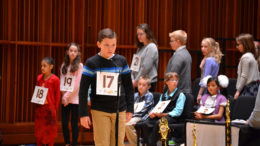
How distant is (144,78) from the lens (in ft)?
17.5

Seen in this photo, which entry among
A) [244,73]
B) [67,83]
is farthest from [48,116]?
[244,73]

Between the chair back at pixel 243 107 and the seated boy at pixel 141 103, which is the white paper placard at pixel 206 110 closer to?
the chair back at pixel 243 107

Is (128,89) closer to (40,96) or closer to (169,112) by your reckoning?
(169,112)

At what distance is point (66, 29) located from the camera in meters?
6.93

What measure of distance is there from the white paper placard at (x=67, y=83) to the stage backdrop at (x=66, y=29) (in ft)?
3.14

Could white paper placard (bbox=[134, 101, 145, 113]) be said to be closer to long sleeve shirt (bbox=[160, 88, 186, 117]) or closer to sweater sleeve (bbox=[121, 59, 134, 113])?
long sleeve shirt (bbox=[160, 88, 186, 117])

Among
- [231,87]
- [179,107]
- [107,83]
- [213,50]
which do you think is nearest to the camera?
[107,83]

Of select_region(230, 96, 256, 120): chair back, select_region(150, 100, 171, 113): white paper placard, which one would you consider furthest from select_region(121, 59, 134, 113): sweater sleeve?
select_region(230, 96, 256, 120): chair back

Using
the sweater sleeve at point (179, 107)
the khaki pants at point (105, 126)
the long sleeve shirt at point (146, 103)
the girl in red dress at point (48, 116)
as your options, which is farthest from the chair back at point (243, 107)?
the girl in red dress at point (48, 116)

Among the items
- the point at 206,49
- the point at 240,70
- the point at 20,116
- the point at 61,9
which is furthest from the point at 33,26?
the point at 240,70

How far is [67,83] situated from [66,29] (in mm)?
1462

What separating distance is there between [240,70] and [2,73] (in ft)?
12.9

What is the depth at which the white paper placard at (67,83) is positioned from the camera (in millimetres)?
5793

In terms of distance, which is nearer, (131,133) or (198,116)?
(198,116)
